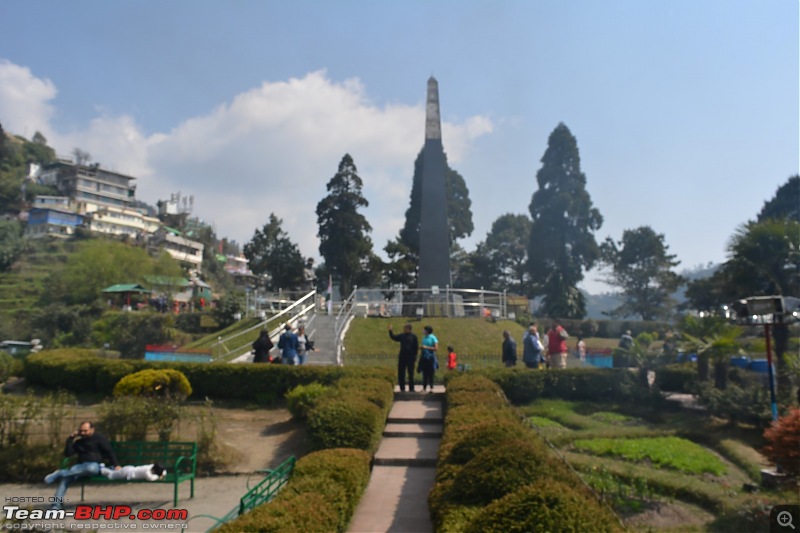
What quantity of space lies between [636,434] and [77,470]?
809 centimetres

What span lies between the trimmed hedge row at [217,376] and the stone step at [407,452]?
2.89m

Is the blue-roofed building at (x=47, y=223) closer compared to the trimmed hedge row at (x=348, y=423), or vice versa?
the trimmed hedge row at (x=348, y=423)

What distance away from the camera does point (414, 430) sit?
903 centimetres

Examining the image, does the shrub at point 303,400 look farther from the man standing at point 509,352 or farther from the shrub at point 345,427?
the man standing at point 509,352

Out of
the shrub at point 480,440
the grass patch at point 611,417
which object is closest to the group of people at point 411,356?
the grass patch at point 611,417

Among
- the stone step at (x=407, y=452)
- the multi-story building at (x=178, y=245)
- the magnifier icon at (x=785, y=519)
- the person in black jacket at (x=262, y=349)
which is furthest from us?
the multi-story building at (x=178, y=245)

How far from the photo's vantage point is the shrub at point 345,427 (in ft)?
23.5

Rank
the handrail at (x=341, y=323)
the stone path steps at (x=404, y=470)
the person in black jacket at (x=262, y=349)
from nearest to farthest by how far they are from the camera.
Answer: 1. the stone path steps at (x=404, y=470)
2. the person in black jacket at (x=262, y=349)
3. the handrail at (x=341, y=323)

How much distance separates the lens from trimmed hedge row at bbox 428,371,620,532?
3510mm

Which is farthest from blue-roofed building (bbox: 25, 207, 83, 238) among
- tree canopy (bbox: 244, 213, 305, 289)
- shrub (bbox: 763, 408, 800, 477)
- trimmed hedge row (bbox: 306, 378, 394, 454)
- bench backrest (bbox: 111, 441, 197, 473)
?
shrub (bbox: 763, 408, 800, 477)

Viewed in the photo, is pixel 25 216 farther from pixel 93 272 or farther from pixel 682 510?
pixel 682 510

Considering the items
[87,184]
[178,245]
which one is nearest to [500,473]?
[178,245]

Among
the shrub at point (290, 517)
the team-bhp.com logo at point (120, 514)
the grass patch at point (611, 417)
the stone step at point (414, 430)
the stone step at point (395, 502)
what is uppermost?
the shrub at point (290, 517)

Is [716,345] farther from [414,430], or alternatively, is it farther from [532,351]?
[414,430]
